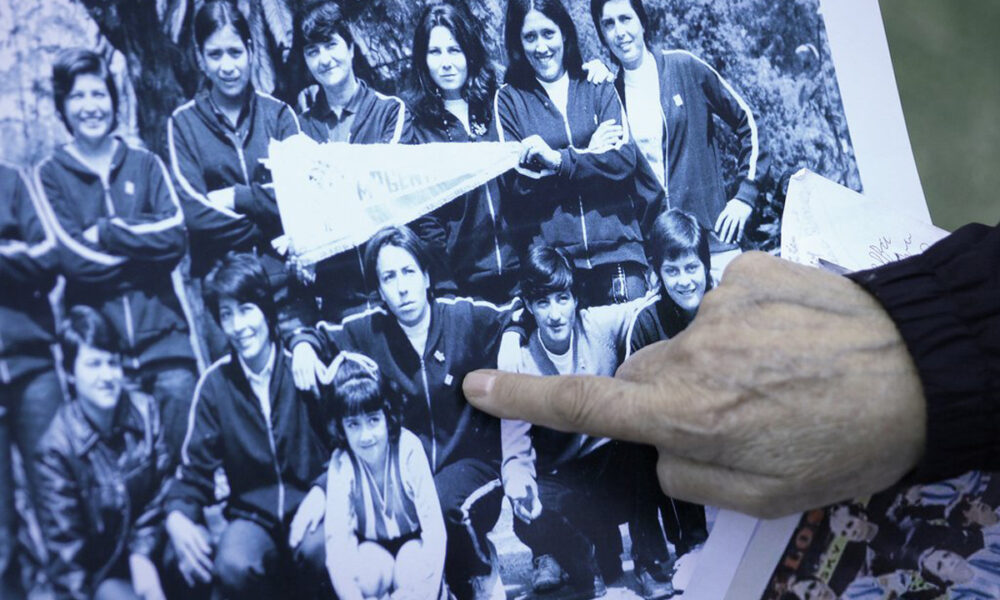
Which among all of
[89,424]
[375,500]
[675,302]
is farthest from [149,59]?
[675,302]

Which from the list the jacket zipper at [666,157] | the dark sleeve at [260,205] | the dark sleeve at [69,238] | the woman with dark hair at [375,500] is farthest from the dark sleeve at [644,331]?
the dark sleeve at [69,238]

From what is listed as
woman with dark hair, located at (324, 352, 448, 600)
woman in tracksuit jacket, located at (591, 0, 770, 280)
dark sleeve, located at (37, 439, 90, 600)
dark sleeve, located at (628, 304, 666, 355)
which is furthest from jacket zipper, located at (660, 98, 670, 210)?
dark sleeve, located at (37, 439, 90, 600)

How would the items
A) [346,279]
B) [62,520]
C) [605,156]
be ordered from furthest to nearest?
[605,156] < [346,279] < [62,520]

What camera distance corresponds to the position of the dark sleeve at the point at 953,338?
2.10 ft

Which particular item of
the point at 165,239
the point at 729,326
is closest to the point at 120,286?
the point at 165,239

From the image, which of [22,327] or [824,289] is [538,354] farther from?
[22,327]

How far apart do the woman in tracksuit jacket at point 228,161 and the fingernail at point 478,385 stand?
132 mm

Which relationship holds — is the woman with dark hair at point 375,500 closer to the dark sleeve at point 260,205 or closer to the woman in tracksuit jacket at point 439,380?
the woman in tracksuit jacket at point 439,380

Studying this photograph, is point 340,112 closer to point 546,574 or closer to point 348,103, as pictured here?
point 348,103

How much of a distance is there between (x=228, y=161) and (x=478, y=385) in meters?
0.26

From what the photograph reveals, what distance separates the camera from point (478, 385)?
2.31 ft

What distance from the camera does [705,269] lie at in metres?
0.82

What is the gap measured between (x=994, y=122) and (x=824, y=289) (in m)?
0.49

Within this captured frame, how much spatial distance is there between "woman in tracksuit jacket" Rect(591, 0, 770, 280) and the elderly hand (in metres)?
0.14
